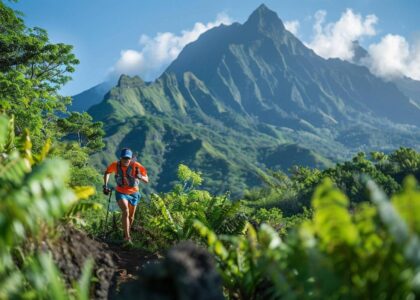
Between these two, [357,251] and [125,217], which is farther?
[125,217]

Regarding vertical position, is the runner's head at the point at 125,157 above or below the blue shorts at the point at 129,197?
above

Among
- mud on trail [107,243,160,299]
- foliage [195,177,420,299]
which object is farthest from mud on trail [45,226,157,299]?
foliage [195,177,420,299]

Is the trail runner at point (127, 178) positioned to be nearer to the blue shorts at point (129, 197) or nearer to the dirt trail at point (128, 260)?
the blue shorts at point (129, 197)

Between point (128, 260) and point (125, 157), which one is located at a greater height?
point (125, 157)

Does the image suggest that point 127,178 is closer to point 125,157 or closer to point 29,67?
point 125,157

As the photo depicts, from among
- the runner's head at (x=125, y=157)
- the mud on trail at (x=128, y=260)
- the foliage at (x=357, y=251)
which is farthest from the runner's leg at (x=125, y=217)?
the foliage at (x=357, y=251)

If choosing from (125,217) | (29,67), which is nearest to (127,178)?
(125,217)

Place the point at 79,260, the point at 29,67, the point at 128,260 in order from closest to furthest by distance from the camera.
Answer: the point at 79,260
the point at 128,260
the point at 29,67

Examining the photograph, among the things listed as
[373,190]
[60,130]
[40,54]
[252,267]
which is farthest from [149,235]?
[60,130]

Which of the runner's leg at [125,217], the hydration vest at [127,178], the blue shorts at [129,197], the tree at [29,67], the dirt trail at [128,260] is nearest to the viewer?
the dirt trail at [128,260]

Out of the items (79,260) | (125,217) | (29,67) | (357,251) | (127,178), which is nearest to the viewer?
(357,251)

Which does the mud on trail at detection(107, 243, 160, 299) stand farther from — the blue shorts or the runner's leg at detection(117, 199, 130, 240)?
the blue shorts

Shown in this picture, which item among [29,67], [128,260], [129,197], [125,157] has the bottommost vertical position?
[128,260]

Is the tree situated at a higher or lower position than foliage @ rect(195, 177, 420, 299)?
higher
